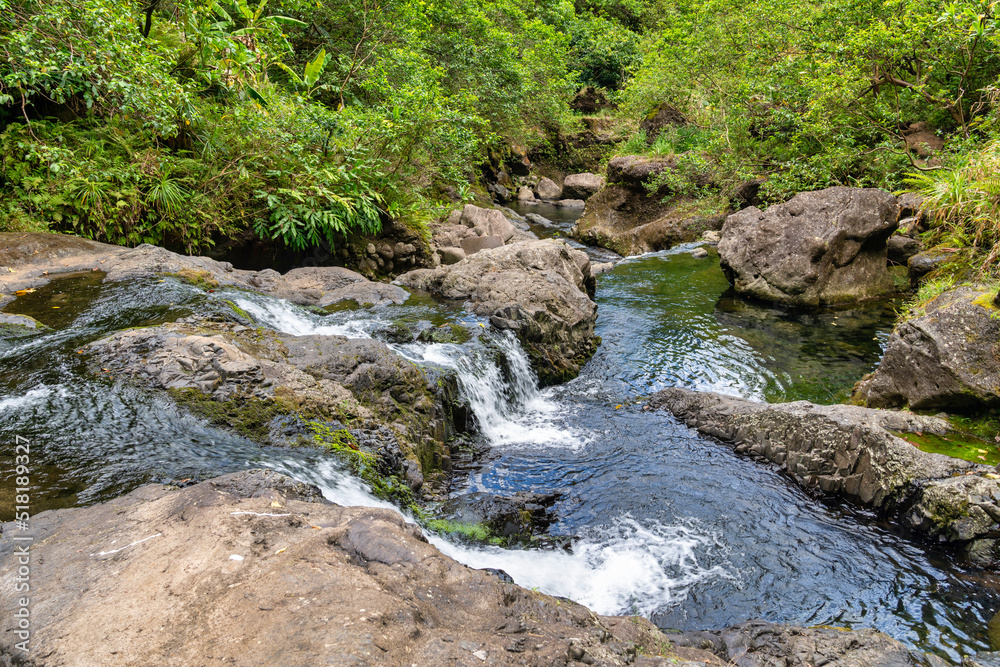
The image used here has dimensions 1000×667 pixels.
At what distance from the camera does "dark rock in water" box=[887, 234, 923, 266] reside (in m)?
12.2

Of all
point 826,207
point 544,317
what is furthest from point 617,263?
point 544,317

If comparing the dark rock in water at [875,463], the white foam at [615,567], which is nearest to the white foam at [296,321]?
the white foam at [615,567]

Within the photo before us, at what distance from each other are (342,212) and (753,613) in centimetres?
909

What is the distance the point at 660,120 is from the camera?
2316 cm

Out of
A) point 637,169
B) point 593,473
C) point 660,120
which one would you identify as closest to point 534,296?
point 593,473

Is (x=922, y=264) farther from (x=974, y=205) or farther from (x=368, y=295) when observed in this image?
(x=368, y=295)

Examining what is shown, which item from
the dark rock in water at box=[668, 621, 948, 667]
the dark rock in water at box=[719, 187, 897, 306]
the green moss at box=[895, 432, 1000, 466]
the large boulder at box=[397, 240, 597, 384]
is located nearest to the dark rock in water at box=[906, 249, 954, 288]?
the dark rock in water at box=[719, 187, 897, 306]

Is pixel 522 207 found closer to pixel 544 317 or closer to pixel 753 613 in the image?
pixel 544 317

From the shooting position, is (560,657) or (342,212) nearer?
(560,657)

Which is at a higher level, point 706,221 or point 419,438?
point 706,221

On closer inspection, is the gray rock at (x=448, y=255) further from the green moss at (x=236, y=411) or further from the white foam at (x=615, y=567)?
the white foam at (x=615, y=567)

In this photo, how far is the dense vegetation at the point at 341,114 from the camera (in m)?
7.88

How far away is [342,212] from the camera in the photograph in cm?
1039

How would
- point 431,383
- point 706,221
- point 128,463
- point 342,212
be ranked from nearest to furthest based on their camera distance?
point 128,463, point 431,383, point 342,212, point 706,221
